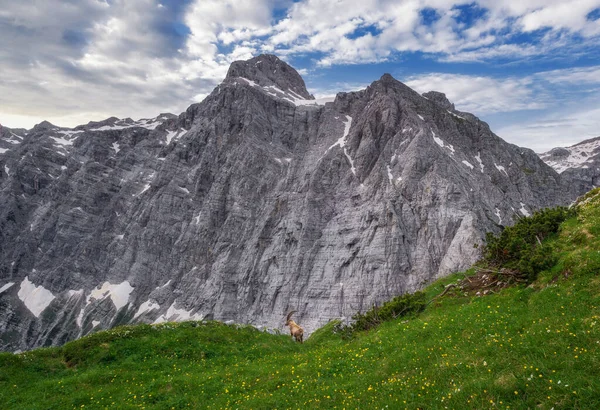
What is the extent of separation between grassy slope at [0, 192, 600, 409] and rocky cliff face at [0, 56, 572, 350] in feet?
259

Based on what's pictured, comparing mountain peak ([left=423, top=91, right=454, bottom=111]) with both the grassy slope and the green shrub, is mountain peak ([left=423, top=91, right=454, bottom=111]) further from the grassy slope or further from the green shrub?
the grassy slope

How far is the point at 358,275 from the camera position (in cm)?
10512

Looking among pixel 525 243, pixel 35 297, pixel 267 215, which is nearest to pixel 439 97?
pixel 267 215

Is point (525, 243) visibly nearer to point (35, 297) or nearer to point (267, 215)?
point (267, 215)

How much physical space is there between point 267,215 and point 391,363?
12412 cm

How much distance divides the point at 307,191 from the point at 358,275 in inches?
1455

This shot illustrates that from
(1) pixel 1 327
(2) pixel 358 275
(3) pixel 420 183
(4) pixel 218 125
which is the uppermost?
(4) pixel 218 125

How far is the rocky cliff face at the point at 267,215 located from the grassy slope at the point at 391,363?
78849 mm

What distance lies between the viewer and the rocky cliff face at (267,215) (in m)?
106

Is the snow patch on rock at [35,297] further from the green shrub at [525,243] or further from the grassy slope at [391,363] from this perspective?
the green shrub at [525,243]

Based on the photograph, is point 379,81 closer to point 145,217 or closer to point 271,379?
point 145,217

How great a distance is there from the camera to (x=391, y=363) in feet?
40.9

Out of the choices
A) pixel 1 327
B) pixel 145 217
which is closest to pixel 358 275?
pixel 145 217

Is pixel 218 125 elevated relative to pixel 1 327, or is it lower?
elevated
